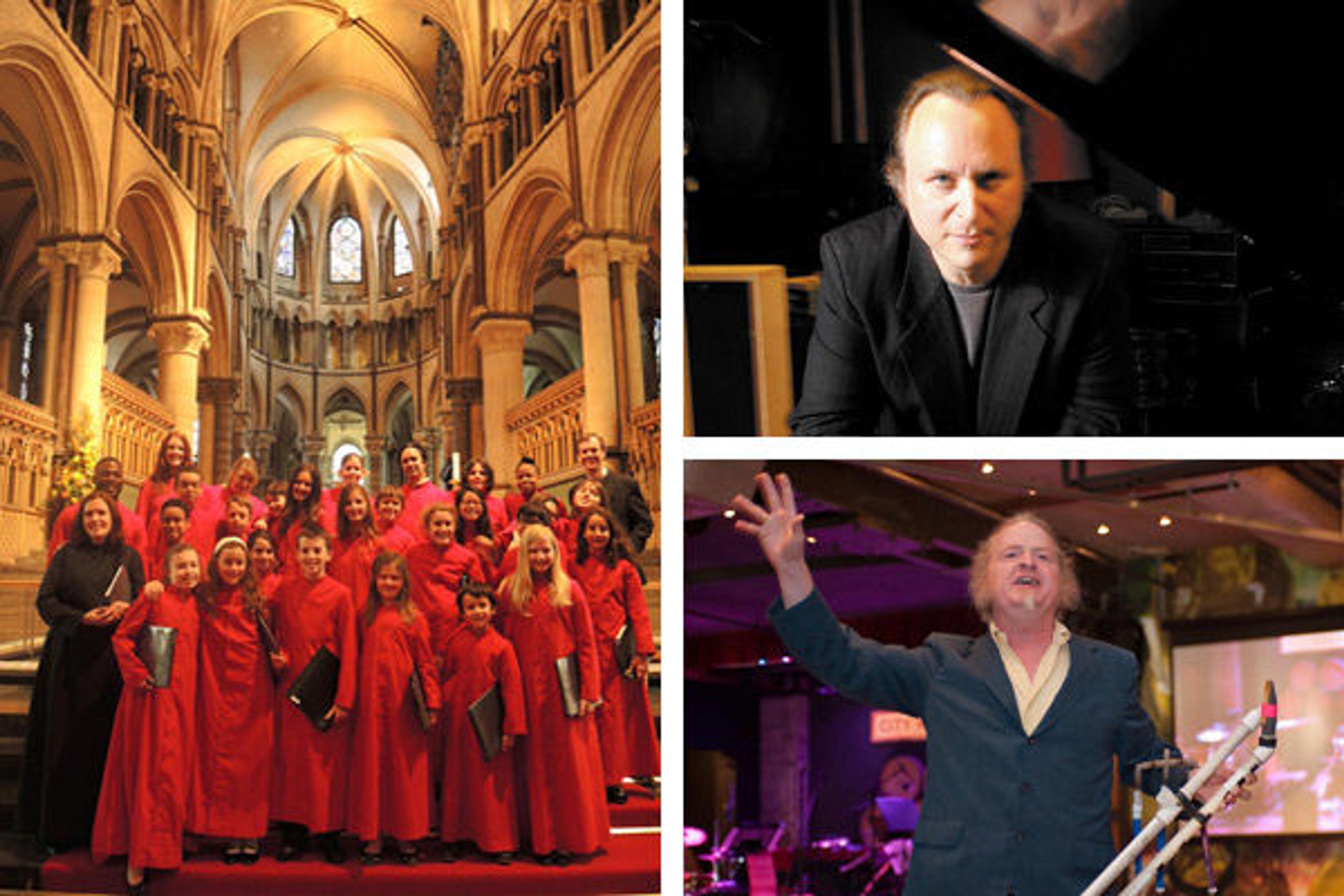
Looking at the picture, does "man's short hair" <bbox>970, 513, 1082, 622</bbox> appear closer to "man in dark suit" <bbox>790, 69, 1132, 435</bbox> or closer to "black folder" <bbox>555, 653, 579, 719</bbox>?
"man in dark suit" <bbox>790, 69, 1132, 435</bbox>

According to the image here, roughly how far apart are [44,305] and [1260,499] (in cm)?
260

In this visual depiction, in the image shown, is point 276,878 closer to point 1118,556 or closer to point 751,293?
point 751,293

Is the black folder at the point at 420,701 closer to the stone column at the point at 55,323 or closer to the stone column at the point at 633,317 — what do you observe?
the stone column at the point at 633,317

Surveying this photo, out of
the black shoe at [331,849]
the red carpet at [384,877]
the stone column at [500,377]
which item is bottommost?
the red carpet at [384,877]

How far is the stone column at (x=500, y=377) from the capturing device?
3.10 m

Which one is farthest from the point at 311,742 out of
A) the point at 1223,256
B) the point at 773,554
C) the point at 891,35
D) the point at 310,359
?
the point at 1223,256

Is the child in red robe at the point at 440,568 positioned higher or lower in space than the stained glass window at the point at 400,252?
lower

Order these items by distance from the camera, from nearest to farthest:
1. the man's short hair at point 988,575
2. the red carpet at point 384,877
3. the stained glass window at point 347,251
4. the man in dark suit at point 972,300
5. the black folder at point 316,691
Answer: the man's short hair at point 988,575 < the man in dark suit at point 972,300 < the red carpet at point 384,877 < the black folder at point 316,691 < the stained glass window at point 347,251

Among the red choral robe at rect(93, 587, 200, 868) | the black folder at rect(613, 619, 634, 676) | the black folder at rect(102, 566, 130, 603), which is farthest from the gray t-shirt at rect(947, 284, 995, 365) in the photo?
the black folder at rect(102, 566, 130, 603)

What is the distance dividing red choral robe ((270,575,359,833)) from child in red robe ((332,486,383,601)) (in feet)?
0.12

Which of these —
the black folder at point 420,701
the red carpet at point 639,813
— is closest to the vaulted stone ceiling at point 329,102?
the black folder at point 420,701

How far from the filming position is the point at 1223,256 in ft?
9.09

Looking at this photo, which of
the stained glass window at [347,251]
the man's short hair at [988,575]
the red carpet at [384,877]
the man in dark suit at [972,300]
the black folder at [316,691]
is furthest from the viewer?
the stained glass window at [347,251]

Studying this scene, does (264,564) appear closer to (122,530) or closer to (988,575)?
(122,530)
